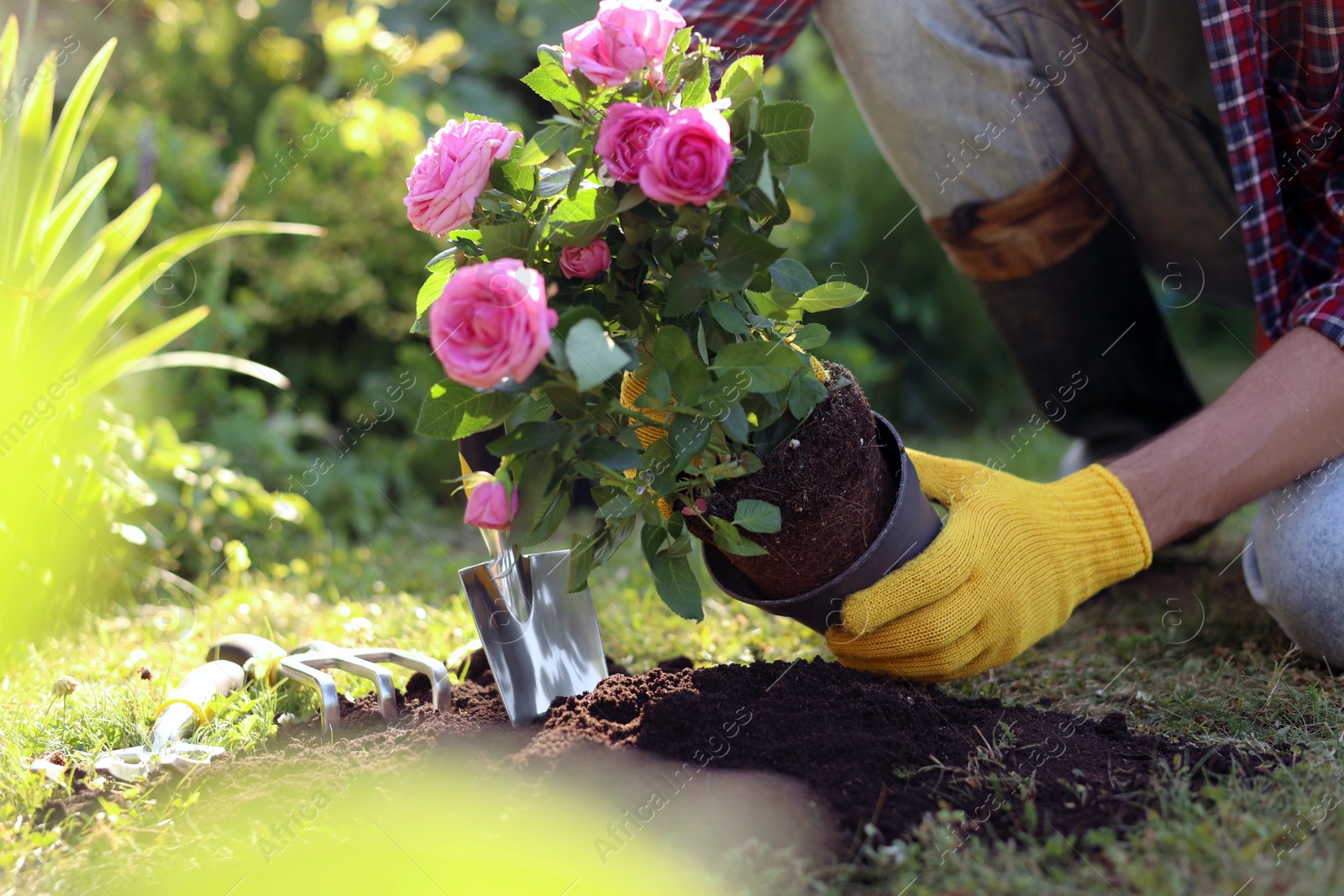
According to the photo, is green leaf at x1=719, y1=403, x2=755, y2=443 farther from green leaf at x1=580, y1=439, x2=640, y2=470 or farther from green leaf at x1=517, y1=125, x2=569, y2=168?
green leaf at x1=517, y1=125, x2=569, y2=168

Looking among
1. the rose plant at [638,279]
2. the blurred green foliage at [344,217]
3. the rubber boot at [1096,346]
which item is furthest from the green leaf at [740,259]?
the blurred green foliage at [344,217]

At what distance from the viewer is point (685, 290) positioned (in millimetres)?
1166

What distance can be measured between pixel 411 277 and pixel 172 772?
2.27 m

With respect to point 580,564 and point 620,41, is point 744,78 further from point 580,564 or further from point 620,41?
point 580,564

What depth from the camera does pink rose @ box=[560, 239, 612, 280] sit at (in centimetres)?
119

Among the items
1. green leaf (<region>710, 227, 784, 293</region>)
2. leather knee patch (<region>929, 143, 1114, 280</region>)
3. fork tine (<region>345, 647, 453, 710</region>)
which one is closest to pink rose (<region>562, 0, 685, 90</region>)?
green leaf (<region>710, 227, 784, 293</region>)

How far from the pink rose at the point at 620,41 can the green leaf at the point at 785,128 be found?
15 cm

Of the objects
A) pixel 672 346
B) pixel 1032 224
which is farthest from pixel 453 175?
pixel 1032 224

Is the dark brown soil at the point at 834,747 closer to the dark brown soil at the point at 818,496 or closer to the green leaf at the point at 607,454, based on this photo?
the dark brown soil at the point at 818,496

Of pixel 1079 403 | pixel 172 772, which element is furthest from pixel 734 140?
pixel 1079 403

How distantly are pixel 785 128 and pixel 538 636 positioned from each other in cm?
80

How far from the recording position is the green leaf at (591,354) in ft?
3.34

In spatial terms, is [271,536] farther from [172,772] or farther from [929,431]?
[929,431]

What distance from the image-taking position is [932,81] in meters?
1.96
